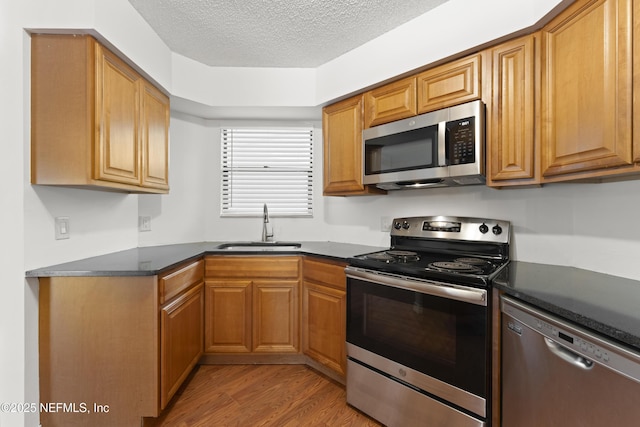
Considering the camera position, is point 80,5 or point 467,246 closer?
point 80,5

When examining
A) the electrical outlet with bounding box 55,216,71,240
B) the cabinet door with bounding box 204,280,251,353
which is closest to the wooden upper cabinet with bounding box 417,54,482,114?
the cabinet door with bounding box 204,280,251,353

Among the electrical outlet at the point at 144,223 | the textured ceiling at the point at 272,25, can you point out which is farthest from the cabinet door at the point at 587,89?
the electrical outlet at the point at 144,223

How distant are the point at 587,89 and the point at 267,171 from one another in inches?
94.3

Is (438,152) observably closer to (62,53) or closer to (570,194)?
(570,194)

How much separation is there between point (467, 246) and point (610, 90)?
1.08 m

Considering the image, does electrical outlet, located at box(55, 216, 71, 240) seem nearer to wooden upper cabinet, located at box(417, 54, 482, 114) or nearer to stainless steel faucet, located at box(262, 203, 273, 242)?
stainless steel faucet, located at box(262, 203, 273, 242)

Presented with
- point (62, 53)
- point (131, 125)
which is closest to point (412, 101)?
point (131, 125)

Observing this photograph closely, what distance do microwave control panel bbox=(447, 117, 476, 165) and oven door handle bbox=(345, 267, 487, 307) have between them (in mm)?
745

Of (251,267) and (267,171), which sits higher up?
(267,171)

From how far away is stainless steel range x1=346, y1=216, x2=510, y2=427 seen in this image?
1394mm

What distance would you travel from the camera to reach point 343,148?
2.37m

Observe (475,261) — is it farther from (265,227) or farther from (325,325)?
(265,227)

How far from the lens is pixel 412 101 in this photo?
6.45ft

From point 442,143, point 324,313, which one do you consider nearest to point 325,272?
point 324,313
